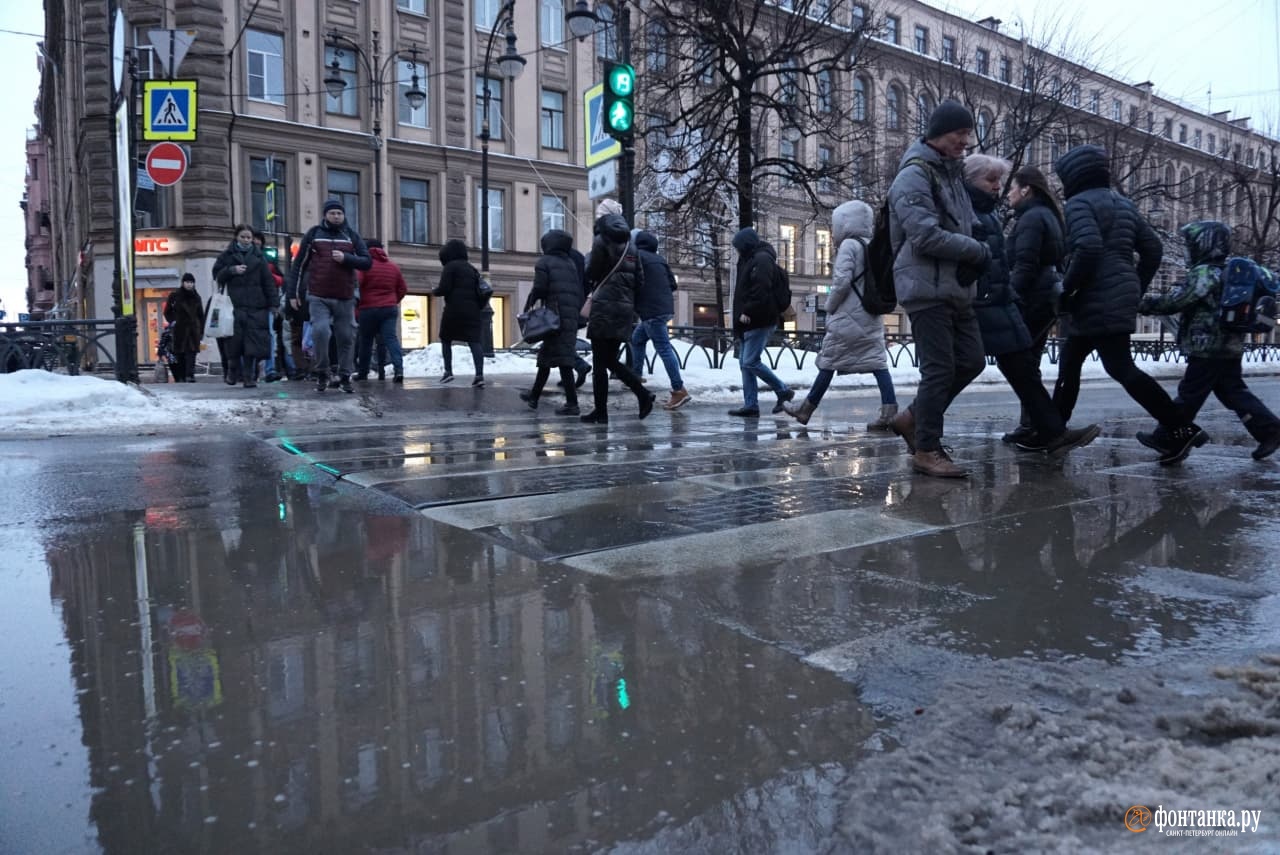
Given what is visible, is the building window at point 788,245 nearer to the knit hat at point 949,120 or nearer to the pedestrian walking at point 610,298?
the pedestrian walking at point 610,298

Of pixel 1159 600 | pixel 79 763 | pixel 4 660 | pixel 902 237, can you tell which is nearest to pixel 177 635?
pixel 4 660

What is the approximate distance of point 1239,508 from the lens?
4.34 m

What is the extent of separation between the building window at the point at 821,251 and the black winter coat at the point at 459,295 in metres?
37.2

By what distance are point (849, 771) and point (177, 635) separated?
1801 millimetres

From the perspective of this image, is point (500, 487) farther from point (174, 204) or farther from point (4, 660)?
point (174, 204)

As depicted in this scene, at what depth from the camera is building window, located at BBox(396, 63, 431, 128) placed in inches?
1281

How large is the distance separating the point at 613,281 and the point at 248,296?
5.29 meters

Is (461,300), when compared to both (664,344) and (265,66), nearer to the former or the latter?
(664,344)

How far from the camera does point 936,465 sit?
201 inches

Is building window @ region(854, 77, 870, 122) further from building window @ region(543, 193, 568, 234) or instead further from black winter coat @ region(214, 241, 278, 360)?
black winter coat @ region(214, 241, 278, 360)

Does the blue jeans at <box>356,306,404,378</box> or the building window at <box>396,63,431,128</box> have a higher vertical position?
the building window at <box>396,63,431,128</box>

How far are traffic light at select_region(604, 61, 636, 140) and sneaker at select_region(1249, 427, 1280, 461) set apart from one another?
689cm

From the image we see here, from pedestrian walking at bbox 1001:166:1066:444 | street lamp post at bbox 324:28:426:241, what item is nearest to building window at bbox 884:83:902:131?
street lamp post at bbox 324:28:426:241

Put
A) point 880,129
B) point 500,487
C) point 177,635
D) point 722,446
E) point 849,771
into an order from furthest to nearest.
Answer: point 880,129 → point 722,446 → point 500,487 → point 177,635 → point 849,771
